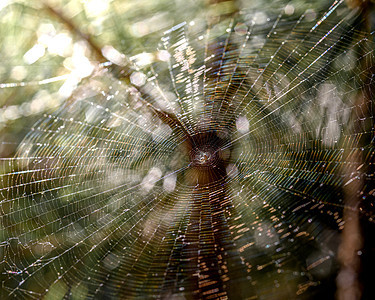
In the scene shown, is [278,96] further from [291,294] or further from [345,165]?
[291,294]

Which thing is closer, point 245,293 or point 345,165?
point 245,293

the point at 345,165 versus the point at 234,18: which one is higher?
the point at 234,18

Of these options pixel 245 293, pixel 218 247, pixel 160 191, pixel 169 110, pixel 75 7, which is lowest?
pixel 245 293

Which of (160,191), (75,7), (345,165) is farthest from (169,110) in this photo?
(345,165)

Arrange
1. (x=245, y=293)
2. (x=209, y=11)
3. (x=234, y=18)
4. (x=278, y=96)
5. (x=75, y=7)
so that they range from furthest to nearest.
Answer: (x=278, y=96) < (x=245, y=293) < (x=234, y=18) < (x=209, y=11) < (x=75, y=7)

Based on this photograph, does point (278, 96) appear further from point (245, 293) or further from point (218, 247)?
point (245, 293)

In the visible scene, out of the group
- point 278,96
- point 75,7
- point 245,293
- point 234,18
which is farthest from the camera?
point 278,96
